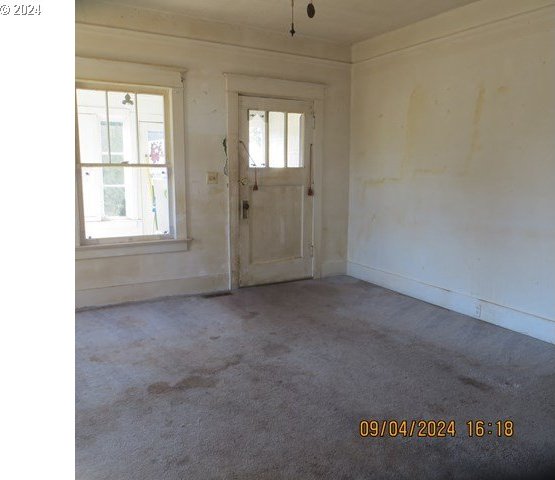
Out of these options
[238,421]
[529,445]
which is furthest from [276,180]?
[529,445]

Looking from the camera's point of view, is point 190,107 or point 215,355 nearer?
point 215,355

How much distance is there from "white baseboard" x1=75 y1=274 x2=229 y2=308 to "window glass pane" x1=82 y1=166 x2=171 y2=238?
20.6 inches

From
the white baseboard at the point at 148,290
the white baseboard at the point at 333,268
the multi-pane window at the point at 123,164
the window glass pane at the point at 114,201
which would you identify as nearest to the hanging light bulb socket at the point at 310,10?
the multi-pane window at the point at 123,164

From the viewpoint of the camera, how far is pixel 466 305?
4188 mm

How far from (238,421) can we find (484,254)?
2.71m

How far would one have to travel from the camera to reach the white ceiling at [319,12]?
3.94m

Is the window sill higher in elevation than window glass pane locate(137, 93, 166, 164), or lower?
lower

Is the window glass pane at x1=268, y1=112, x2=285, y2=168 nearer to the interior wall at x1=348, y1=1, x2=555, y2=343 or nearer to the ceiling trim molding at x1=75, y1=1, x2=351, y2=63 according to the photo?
the ceiling trim molding at x1=75, y1=1, x2=351, y2=63

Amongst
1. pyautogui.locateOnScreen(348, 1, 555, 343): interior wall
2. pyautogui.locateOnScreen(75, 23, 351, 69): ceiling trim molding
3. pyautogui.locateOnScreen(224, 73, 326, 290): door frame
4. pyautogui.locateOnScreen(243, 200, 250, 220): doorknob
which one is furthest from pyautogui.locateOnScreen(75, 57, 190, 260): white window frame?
pyautogui.locateOnScreen(348, 1, 555, 343): interior wall

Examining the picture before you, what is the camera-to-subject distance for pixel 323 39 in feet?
16.6

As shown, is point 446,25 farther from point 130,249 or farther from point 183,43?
point 130,249

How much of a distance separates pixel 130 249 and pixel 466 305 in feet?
10.6

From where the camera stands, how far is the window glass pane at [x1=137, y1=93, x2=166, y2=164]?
4.35 m
